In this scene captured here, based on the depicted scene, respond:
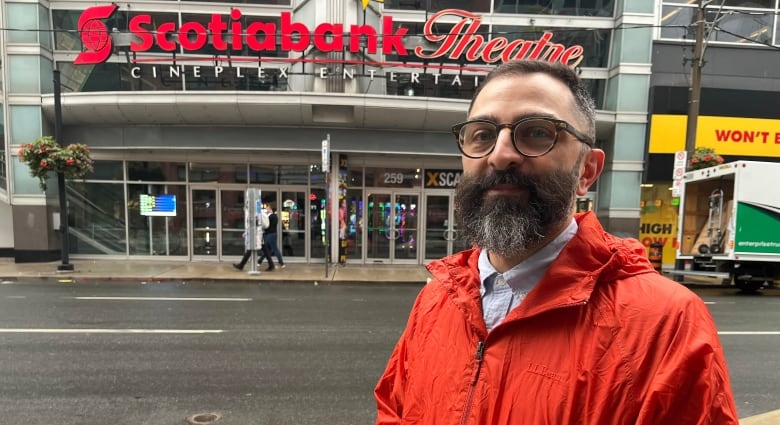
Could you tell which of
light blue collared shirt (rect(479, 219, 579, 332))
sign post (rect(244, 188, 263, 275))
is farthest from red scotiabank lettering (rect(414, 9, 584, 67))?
light blue collared shirt (rect(479, 219, 579, 332))

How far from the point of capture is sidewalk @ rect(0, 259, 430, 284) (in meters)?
11.0

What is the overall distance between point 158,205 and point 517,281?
14.5m

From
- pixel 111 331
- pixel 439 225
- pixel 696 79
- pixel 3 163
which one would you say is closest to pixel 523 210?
pixel 111 331

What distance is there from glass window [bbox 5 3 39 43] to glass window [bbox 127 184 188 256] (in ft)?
15.6

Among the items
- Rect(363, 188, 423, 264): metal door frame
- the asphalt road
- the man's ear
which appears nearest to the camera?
the man's ear

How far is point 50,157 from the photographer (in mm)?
11070

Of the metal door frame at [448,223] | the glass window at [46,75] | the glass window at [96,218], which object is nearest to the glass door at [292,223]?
the metal door frame at [448,223]

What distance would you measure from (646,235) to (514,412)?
1536 cm

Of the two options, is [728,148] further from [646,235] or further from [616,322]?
[616,322]

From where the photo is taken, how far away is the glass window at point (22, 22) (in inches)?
488

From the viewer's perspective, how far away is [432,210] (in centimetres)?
1418

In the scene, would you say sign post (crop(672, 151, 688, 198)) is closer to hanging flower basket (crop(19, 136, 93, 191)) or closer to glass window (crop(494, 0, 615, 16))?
glass window (crop(494, 0, 615, 16))

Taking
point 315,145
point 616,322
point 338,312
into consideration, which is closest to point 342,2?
point 315,145

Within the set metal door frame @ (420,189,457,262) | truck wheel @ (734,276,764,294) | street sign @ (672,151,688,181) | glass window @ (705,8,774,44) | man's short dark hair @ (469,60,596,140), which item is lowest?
truck wheel @ (734,276,764,294)
